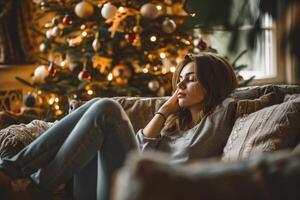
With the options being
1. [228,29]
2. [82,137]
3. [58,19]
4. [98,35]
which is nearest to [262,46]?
[228,29]

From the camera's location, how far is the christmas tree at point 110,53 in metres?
3.41

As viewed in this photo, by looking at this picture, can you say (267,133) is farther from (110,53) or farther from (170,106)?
(110,53)

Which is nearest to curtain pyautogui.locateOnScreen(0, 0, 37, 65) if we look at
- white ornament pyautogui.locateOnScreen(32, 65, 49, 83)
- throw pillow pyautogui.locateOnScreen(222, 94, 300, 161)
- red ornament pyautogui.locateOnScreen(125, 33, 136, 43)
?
white ornament pyautogui.locateOnScreen(32, 65, 49, 83)

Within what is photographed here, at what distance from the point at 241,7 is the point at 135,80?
3093 millimetres

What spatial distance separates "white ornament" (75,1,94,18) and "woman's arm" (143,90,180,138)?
4.29 feet

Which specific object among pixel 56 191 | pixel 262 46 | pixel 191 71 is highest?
pixel 262 46

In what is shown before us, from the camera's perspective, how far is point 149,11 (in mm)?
3209

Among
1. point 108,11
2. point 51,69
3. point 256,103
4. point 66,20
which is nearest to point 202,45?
point 108,11

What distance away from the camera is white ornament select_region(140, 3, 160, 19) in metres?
3.21

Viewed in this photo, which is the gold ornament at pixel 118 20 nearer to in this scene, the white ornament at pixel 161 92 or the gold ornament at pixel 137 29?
the gold ornament at pixel 137 29

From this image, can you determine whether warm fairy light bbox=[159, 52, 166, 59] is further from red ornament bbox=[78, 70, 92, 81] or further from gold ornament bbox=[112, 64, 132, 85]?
red ornament bbox=[78, 70, 92, 81]

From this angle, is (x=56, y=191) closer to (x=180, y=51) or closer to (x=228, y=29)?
(x=228, y=29)

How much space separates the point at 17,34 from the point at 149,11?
1.40 metres

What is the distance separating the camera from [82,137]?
184cm
